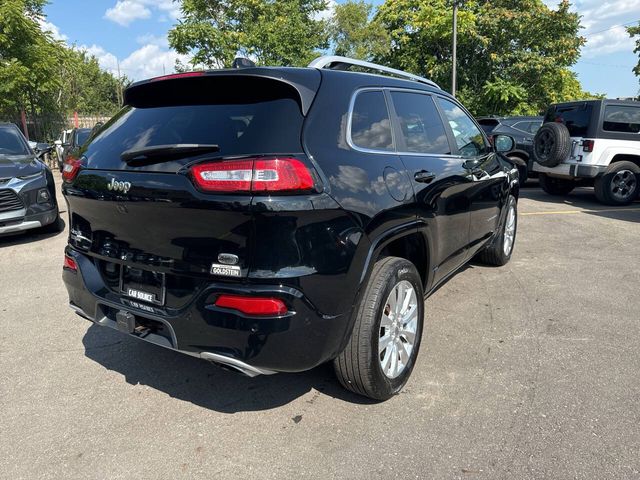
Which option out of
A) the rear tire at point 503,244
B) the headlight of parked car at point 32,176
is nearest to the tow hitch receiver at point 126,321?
the rear tire at point 503,244

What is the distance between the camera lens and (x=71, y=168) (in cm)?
293

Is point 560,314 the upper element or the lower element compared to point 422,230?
lower

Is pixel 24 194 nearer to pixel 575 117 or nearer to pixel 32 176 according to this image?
pixel 32 176

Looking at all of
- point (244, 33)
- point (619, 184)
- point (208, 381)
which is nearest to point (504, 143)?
point (208, 381)

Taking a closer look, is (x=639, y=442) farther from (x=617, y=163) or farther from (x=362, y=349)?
(x=617, y=163)

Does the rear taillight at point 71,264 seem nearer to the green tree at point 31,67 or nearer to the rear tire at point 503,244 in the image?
the rear tire at point 503,244

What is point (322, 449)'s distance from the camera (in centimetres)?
247

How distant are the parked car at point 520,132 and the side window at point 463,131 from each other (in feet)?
24.1

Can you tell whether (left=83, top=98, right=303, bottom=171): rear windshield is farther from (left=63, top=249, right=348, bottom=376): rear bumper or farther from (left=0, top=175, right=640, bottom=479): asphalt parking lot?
(left=0, top=175, right=640, bottom=479): asphalt parking lot

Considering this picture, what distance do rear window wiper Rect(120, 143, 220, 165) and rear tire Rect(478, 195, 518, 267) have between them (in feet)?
11.9

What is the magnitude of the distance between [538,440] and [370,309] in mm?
1075

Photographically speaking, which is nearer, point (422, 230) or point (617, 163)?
point (422, 230)

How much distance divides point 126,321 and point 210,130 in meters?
1.10

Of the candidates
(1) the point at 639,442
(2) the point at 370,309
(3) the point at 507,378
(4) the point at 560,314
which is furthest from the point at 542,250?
(2) the point at 370,309
